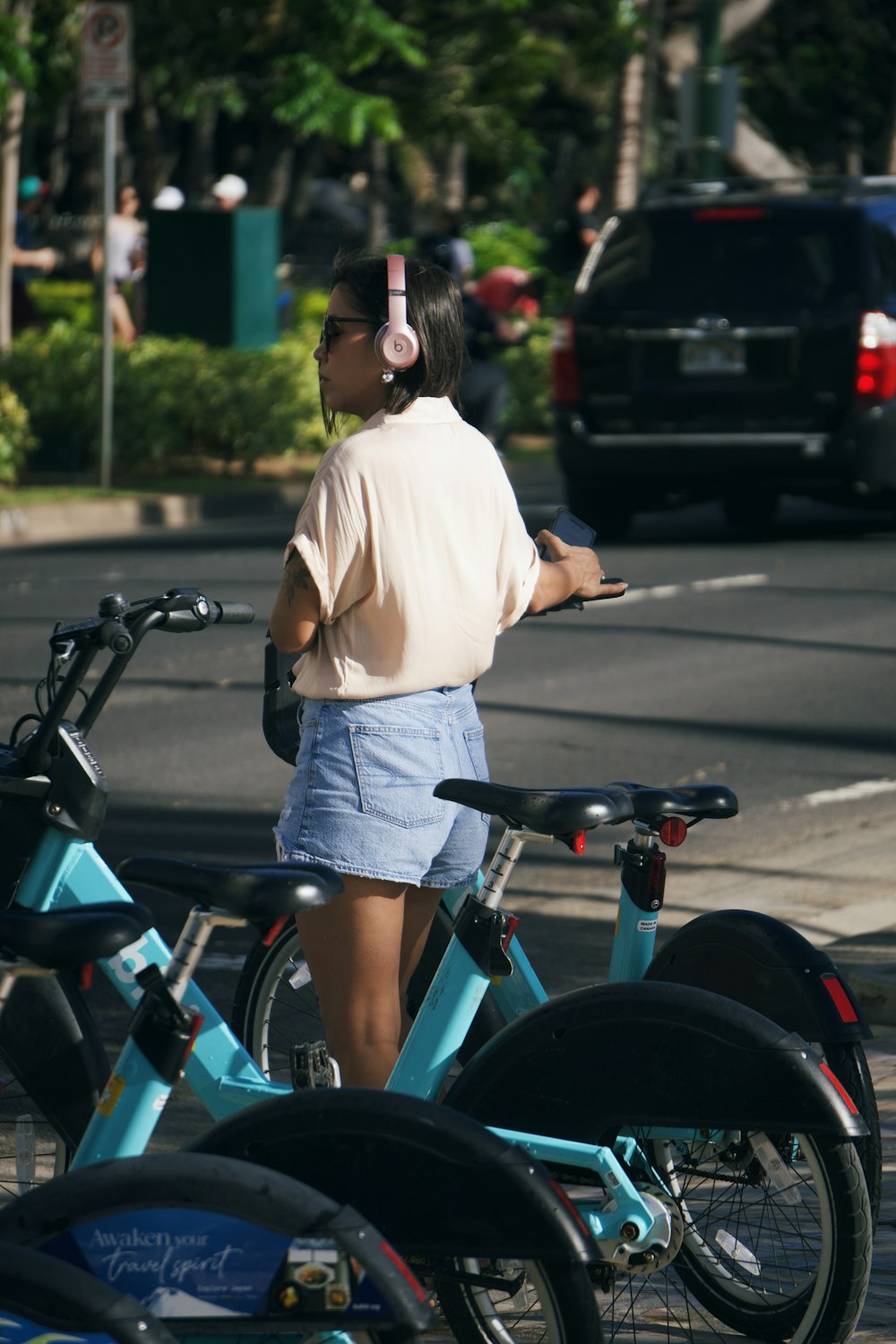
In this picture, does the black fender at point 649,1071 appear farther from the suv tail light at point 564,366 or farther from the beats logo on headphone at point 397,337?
the suv tail light at point 564,366

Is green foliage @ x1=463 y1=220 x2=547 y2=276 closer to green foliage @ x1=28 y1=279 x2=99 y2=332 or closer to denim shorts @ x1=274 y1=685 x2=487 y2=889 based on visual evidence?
green foliage @ x1=28 y1=279 x2=99 y2=332

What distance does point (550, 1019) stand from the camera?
11.4 ft

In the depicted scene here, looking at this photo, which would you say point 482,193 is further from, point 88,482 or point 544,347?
point 88,482

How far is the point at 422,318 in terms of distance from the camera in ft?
12.2

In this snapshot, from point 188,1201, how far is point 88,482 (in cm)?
1584

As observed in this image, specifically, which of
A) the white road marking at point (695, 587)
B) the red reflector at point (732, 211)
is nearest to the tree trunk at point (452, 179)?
the red reflector at point (732, 211)

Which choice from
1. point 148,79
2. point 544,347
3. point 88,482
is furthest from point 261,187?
point 88,482

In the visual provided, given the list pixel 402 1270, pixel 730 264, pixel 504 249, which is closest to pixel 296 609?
pixel 402 1270

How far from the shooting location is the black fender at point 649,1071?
11.0ft

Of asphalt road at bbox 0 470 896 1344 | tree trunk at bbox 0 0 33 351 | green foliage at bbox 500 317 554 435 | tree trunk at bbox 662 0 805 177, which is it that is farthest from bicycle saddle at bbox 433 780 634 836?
tree trunk at bbox 662 0 805 177

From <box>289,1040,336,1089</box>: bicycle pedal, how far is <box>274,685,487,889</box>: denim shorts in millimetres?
355

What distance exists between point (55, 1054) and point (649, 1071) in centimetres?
94

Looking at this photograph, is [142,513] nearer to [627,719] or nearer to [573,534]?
[627,719]

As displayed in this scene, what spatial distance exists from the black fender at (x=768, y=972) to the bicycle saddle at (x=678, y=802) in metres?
0.20
